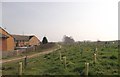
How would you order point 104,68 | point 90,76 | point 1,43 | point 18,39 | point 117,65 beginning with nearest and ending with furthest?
point 90,76
point 104,68
point 117,65
point 1,43
point 18,39

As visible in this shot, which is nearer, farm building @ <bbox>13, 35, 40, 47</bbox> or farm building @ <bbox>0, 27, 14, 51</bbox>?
farm building @ <bbox>0, 27, 14, 51</bbox>

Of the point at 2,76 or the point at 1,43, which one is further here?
the point at 1,43

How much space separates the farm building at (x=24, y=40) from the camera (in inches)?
3058

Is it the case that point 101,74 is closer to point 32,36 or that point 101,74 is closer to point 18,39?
Answer: point 18,39

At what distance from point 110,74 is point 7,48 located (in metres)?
39.5

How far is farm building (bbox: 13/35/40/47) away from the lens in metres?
77.7

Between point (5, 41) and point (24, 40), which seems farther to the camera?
point (24, 40)

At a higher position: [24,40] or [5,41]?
[24,40]

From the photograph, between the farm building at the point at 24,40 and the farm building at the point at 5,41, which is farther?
the farm building at the point at 24,40

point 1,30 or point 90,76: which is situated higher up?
point 1,30

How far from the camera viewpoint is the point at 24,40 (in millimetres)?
83562

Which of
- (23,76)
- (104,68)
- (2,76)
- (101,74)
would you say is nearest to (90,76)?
(101,74)

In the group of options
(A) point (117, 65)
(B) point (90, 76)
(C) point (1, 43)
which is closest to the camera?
(B) point (90, 76)

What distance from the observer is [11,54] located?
1558 inches
